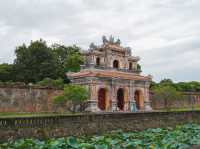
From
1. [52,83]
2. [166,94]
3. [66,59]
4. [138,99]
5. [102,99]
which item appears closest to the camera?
[102,99]

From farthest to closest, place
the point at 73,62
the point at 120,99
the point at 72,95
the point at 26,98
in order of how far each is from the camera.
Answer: the point at 73,62 → the point at 120,99 → the point at 26,98 → the point at 72,95

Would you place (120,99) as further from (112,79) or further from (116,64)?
(116,64)

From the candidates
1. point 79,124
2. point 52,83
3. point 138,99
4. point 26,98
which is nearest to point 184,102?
point 138,99

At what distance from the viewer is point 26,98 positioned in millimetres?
28766

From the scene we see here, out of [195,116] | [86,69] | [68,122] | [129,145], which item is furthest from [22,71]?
[129,145]

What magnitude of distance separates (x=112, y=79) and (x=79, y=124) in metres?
20.3

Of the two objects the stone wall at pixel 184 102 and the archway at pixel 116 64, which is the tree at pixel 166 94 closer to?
the stone wall at pixel 184 102

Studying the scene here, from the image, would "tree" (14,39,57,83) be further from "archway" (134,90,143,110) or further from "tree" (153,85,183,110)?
"tree" (153,85,183,110)

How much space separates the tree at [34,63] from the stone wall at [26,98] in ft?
45.0

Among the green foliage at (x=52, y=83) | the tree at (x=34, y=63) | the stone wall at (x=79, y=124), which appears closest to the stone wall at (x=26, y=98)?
the green foliage at (x=52, y=83)

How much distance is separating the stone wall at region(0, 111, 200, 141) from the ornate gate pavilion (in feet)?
49.3

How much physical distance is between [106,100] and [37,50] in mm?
16705

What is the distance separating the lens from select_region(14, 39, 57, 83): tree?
43.6 metres

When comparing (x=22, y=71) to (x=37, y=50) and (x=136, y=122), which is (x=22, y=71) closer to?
(x=37, y=50)
